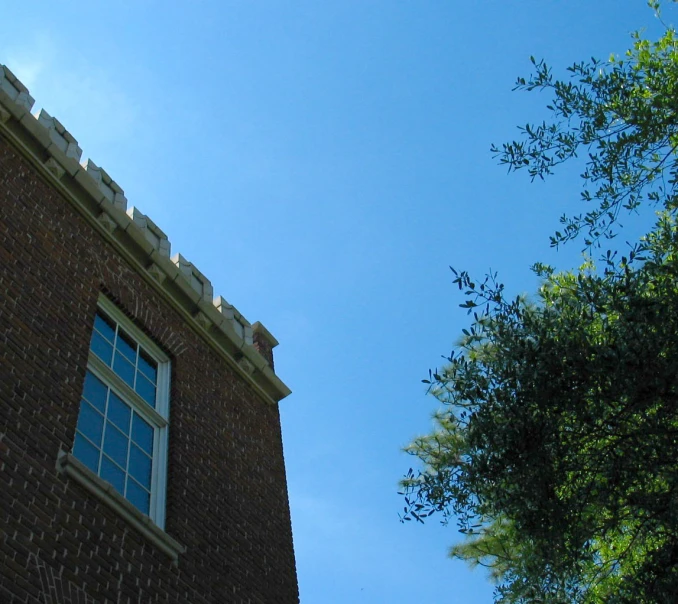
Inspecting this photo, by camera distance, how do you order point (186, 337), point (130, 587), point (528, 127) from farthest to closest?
1. point (186, 337)
2. point (528, 127)
3. point (130, 587)

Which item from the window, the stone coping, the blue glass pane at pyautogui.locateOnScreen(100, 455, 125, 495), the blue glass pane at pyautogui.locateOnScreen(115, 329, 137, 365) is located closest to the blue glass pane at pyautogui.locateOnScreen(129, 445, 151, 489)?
the window

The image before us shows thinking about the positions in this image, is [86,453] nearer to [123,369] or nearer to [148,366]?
[123,369]

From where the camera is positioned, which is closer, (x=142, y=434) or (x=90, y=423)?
(x=90, y=423)

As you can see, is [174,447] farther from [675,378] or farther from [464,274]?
[675,378]

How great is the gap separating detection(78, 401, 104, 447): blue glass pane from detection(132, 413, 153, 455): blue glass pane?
1.80ft

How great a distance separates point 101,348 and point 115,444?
1.25m

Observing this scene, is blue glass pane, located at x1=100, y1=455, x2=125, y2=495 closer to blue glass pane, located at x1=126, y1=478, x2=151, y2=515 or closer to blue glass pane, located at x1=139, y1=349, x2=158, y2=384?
blue glass pane, located at x1=126, y1=478, x2=151, y2=515

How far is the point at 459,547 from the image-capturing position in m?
15.6

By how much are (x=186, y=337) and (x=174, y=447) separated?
→ 87.8 inches

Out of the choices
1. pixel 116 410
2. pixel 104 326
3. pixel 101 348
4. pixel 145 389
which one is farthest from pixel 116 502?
pixel 104 326

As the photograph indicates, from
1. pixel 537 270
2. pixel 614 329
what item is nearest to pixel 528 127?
pixel 537 270

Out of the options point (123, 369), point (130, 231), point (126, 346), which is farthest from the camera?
point (130, 231)

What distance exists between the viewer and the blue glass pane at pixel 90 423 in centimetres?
852

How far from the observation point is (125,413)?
9.40 metres
